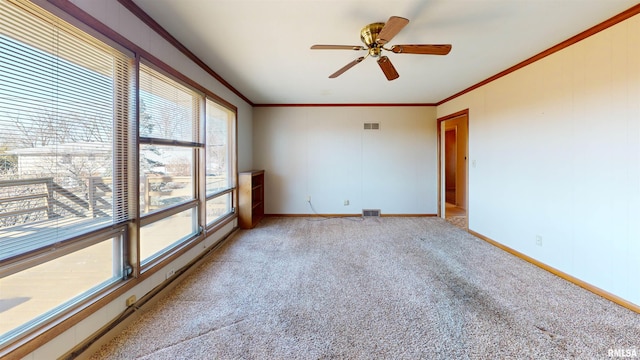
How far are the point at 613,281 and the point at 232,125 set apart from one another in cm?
490

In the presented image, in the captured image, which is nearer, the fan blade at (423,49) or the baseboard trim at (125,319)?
the baseboard trim at (125,319)

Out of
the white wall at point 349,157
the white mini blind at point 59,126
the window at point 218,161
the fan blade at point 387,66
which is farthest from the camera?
the white wall at point 349,157

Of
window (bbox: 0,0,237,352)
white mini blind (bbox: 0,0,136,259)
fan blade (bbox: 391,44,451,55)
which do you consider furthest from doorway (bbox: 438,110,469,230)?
white mini blind (bbox: 0,0,136,259)

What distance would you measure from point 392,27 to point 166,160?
2.42m

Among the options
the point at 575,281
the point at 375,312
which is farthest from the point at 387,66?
the point at 575,281

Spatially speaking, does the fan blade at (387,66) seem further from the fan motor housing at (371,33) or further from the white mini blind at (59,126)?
the white mini blind at (59,126)

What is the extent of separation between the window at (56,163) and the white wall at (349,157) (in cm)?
319

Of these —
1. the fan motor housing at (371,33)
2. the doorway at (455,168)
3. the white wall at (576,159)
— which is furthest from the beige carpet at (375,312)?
the fan motor housing at (371,33)

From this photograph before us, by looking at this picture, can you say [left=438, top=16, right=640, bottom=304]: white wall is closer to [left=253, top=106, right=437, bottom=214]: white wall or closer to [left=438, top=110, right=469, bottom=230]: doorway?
[left=438, top=110, right=469, bottom=230]: doorway

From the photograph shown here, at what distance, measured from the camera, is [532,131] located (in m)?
2.74

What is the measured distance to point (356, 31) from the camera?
2139 millimetres

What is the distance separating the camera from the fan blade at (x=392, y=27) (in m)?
1.52

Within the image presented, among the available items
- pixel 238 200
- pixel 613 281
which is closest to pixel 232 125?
pixel 238 200

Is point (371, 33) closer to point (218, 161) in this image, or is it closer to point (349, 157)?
point (218, 161)
